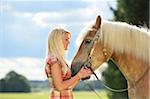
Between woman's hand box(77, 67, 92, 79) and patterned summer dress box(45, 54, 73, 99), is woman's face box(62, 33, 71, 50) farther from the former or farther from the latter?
woman's hand box(77, 67, 92, 79)

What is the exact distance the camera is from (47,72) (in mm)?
4285

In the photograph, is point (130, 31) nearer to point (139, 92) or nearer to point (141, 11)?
point (139, 92)

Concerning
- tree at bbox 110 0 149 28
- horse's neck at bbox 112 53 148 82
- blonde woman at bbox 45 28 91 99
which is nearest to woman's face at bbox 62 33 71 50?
blonde woman at bbox 45 28 91 99

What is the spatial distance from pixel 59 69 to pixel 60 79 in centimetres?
9

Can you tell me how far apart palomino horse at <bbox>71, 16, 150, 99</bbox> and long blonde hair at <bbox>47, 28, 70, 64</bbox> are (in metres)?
0.15

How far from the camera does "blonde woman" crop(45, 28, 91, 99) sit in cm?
420

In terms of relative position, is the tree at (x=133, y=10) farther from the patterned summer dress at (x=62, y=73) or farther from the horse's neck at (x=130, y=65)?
the patterned summer dress at (x=62, y=73)

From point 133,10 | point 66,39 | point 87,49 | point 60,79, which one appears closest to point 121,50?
point 87,49

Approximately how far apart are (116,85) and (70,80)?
926cm

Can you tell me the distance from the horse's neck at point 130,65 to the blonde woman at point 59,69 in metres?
0.32

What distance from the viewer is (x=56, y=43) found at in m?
4.22

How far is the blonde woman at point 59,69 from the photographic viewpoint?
13.8 ft

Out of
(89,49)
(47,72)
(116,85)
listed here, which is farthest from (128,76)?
Result: (116,85)

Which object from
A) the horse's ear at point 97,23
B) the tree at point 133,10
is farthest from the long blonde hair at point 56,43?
the tree at point 133,10
